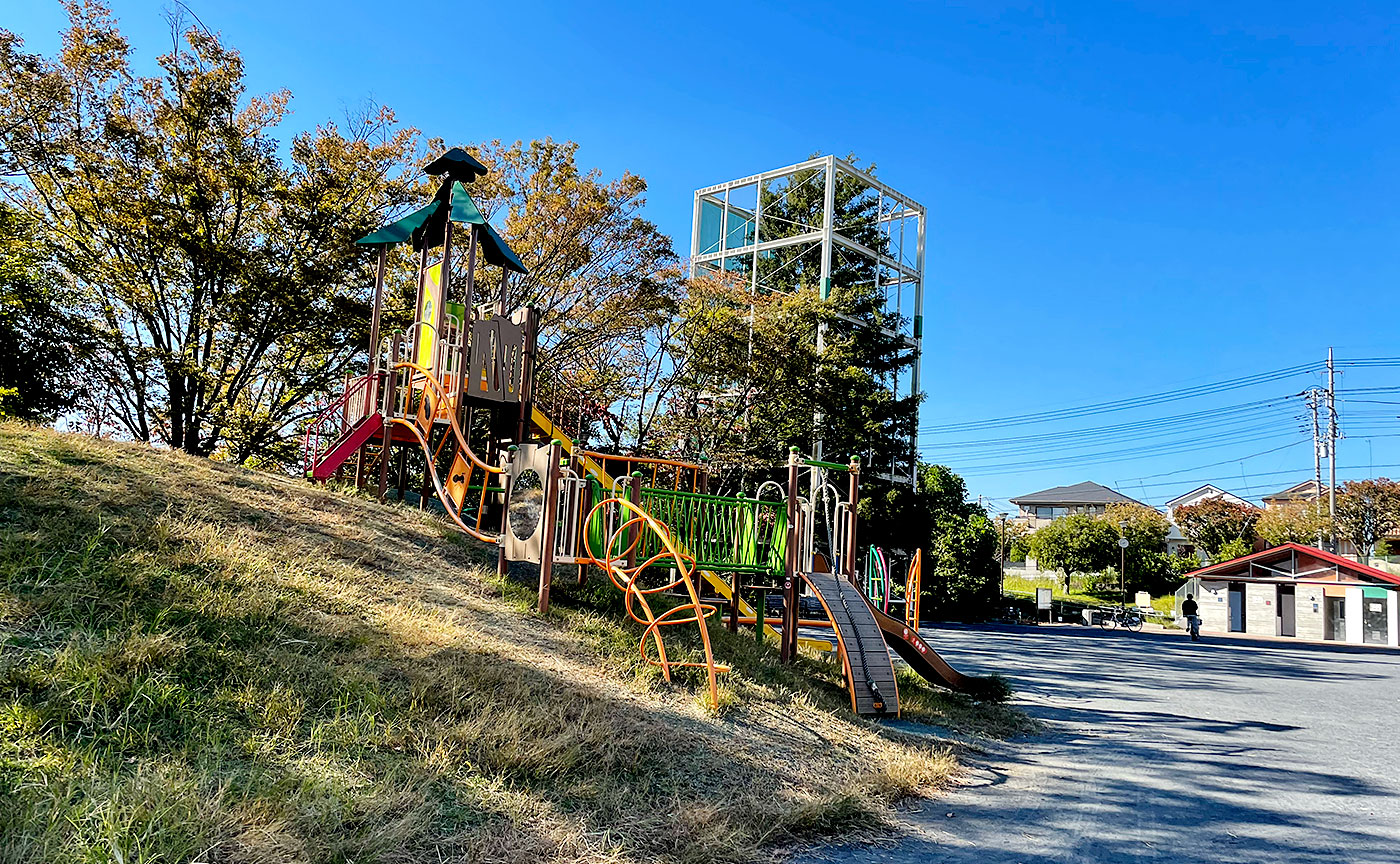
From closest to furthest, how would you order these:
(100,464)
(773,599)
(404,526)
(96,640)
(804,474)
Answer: (96,640) < (100,464) < (404,526) < (804,474) < (773,599)

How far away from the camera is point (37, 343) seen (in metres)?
14.6

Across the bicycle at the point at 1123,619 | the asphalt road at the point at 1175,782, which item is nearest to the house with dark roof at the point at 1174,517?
the bicycle at the point at 1123,619

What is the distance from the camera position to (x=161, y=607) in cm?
570

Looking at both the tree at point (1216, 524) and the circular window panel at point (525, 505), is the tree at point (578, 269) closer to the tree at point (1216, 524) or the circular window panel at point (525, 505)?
the circular window panel at point (525, 505)

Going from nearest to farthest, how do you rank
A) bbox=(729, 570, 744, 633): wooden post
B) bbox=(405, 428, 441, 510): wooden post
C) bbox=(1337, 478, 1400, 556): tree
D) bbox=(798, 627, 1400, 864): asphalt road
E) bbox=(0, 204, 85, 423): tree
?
bbox=(798, 627, 1400, 864): asphalt road < bbox=(729, 570, 744, 633): wooden post < bbox=(405, 428, 441, 510): wooden post < bbox=(0, 204, 85, 423): tree < bbox=(1337, 478, 1400, 556): tree

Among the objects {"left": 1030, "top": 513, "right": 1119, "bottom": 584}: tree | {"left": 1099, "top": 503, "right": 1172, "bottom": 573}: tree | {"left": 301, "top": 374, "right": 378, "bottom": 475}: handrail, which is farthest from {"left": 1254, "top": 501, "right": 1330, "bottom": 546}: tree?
{"left": 301, "top": 374, "right": 378, "bottom": 475}: handrail

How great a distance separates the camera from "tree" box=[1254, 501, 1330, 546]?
44125 mm

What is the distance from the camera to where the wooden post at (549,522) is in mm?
8867

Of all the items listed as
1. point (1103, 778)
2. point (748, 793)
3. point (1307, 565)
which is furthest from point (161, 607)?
point (1307, 565)

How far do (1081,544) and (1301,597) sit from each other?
15.9 meters

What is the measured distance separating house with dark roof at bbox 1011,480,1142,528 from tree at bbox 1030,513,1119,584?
97.5ft

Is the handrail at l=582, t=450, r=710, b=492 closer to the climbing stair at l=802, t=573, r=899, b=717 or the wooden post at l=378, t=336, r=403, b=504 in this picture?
the climbing stair at l=802, t=573, r=899, b=717

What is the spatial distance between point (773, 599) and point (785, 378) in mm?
7245

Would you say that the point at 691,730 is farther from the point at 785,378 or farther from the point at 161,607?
the point at 785,378
